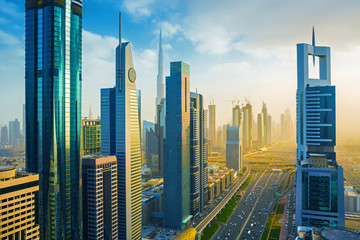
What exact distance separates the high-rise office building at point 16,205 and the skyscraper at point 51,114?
22.5ft

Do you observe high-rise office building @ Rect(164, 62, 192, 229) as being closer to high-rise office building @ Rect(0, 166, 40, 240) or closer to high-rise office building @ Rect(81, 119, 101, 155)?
high-rise office building @ Rect(81, 119, 101, 155)

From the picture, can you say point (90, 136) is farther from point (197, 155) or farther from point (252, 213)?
point (252, 213)

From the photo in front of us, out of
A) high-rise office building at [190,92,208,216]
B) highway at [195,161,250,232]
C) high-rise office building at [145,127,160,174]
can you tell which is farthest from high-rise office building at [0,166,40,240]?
high-rise office building at [145,127,160,174]

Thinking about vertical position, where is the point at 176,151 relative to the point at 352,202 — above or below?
above

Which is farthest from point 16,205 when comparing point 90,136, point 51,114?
point 90,136

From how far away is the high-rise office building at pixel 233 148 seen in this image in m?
158

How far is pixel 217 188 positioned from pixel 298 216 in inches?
1931

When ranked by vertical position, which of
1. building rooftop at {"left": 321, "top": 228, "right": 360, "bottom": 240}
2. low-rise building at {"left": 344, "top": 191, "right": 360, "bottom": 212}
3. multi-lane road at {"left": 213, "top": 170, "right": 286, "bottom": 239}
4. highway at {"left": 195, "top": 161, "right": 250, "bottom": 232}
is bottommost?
multi-lane road at {"left": 213, "top": 170, "right": 286, "bottom": 239}

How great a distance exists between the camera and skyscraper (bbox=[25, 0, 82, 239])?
46.8 meters

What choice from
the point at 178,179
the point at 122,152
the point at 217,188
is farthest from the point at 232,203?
the point at 122,152

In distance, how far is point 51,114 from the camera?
4734cm

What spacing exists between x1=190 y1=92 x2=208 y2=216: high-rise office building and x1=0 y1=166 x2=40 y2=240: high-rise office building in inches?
2106

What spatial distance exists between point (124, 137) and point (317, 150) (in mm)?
51086

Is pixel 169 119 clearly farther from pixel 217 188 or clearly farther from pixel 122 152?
pixel 217 188
